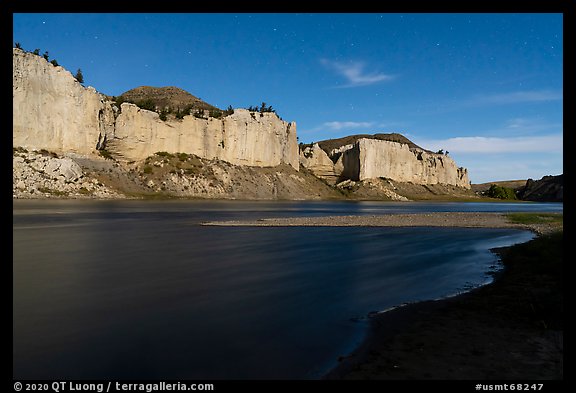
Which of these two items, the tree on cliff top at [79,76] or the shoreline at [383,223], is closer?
the shoreline at [383,223]

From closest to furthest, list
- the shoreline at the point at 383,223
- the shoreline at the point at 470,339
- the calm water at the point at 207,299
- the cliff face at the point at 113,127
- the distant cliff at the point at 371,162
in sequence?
the shoreline at the point at 470,339 < the calm water at the point at 207,299 < the shoreline at the point at 383,223 < the cliff face at the point at 113,127 < the distant cliff at the point at 371,162

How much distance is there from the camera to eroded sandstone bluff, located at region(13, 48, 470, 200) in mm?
70125

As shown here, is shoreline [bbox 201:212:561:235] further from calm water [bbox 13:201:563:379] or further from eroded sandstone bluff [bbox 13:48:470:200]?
eroded sandstone bluff [bbox 13:48:470:200]

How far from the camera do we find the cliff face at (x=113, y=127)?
7062 cm

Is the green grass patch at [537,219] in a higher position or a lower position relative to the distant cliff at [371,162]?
lower

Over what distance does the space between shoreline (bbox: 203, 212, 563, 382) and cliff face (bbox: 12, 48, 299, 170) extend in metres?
78.1

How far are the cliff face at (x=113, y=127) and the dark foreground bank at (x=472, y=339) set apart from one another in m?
78.2

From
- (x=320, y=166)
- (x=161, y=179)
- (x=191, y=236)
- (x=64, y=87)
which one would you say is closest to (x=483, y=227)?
(x=191, y=236)

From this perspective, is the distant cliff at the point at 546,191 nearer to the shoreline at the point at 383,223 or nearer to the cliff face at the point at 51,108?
the shoreline at the point at 383,223

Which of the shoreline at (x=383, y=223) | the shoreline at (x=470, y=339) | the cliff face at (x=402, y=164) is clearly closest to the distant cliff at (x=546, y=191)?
the cliff face at (x=402, y=164)

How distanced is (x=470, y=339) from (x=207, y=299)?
20.1 ft

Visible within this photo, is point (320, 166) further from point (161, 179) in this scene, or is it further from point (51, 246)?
point (51, 246)

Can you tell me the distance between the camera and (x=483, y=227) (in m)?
32.9

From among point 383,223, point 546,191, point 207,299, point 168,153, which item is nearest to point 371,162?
point 168,153
